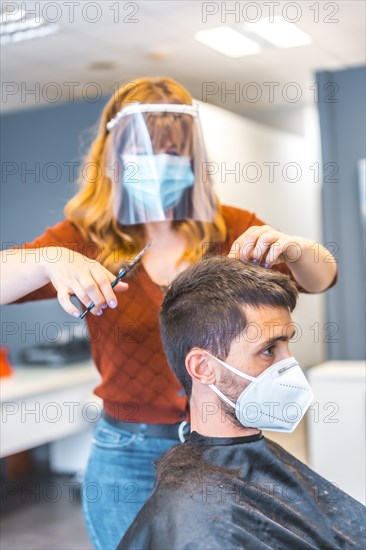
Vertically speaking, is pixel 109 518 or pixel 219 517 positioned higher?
pixel 219 517

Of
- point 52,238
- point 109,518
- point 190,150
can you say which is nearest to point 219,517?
point 109,518

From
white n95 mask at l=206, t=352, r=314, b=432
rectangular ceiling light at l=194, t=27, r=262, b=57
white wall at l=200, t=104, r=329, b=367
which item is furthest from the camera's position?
white wall at l=200, t=104, r=329, b=367

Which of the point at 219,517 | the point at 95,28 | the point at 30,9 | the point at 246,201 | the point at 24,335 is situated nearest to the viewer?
the point at 219,517

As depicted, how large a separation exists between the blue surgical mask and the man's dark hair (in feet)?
0.91

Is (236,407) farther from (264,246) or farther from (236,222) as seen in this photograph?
(236,222)

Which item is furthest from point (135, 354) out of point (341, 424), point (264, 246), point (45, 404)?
point (45, 404)

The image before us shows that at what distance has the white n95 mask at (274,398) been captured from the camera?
4.93 feet

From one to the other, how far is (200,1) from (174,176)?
2.91 feet

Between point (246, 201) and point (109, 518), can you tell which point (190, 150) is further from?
point (246, 201)

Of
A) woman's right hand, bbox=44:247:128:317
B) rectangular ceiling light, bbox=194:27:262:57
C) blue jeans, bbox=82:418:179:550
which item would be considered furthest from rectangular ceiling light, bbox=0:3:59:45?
blue jeans, bbox=82:418:179:550

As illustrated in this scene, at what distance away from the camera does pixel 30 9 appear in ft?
7.76

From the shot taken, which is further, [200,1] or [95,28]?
[95,28]

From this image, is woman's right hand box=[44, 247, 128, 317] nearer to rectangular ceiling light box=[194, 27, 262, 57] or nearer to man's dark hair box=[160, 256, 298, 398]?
man's dark hair box=[160, 256, 298, 398]

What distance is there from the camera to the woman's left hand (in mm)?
1537
